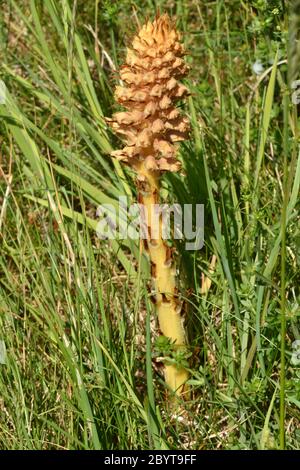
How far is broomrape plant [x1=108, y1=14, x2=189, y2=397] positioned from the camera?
1727 millimetres

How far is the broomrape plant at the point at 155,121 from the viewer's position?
1727 mm

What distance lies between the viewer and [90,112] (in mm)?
2631

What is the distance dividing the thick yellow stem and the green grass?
0.16 feet

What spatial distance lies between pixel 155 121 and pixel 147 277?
26.0 inches

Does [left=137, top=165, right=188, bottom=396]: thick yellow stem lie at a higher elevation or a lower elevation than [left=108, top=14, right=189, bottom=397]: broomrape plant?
lower

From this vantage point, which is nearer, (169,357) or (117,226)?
(169,357)

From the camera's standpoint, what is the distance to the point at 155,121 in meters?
1.77

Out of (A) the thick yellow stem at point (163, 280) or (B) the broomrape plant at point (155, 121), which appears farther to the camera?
(A) the thick yellow stem at point (163, 280)

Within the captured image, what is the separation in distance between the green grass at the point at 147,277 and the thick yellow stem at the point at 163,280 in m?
0.05

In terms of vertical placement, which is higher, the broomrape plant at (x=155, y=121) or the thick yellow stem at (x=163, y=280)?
the broomrape plant at (x=155, y=121)

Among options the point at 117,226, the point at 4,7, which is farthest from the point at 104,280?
the point at 4,7
